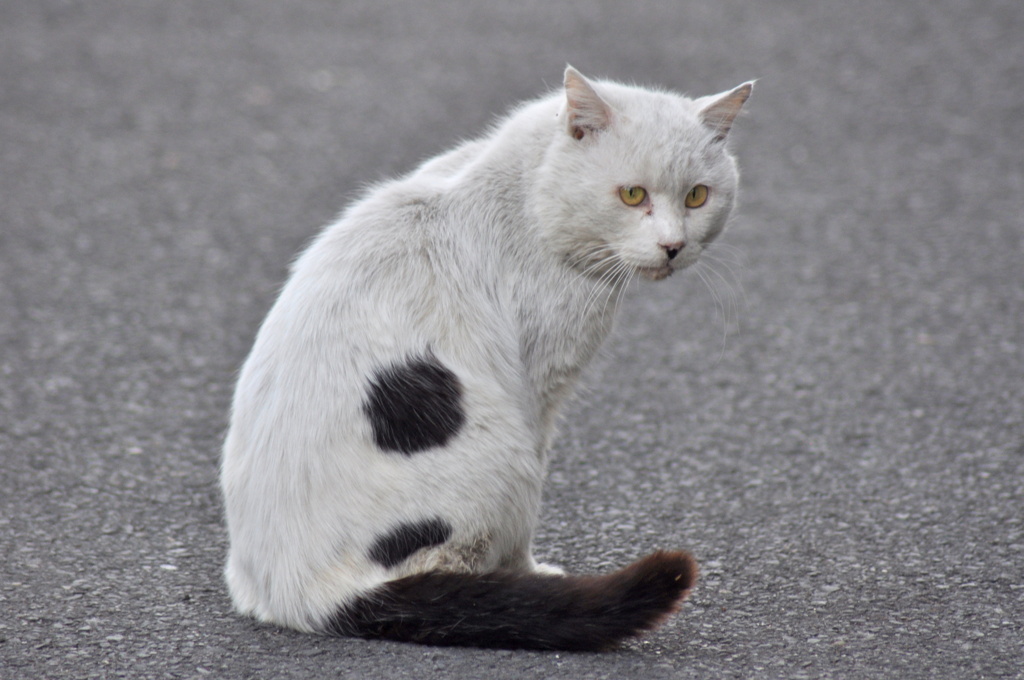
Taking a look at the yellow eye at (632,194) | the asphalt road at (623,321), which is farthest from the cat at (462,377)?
the asphalt road at (623,321)

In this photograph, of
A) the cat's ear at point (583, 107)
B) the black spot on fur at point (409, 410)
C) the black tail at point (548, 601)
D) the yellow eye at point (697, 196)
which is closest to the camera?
the black tail at point (548, 601)

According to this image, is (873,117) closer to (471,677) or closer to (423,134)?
(423,134)

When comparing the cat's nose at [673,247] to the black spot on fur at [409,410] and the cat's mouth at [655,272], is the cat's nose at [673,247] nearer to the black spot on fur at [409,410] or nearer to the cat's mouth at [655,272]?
the cat's mouth at [655,272]

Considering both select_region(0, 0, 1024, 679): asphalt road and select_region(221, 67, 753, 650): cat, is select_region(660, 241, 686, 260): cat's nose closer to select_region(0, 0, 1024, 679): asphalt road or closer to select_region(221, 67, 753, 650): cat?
select_region(221, 67, 753, 650): cat

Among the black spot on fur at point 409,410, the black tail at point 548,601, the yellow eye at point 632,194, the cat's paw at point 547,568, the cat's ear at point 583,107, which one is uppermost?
the cat's ear at point 583,107

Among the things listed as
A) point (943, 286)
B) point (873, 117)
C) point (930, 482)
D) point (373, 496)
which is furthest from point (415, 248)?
point (873, 117)

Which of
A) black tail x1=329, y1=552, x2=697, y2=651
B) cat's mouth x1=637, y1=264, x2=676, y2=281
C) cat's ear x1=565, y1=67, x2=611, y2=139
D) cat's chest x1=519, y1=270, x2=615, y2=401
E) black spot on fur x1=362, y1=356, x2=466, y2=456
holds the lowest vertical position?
black tail x1=329, y1=552, x2=697, y2=651

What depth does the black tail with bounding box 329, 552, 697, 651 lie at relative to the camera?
7.98 feet

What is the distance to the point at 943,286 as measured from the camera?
16.8 ft

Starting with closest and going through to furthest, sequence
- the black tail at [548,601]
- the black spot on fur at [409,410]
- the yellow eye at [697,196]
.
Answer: the black tail at [548,601]
the black spot on fur at [409,410]
the yellow eye at [697,196]

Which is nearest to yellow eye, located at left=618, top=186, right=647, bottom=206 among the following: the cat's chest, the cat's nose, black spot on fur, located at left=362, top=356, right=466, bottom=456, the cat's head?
the cat's head

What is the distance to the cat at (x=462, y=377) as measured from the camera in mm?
2510

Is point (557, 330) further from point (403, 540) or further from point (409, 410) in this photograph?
point (403, 540)

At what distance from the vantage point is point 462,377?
262 cm
